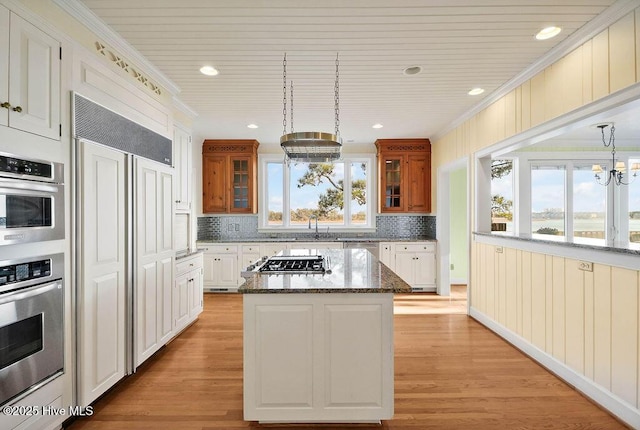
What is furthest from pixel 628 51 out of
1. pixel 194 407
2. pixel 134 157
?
pixel 194 407

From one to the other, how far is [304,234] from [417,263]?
2042mm

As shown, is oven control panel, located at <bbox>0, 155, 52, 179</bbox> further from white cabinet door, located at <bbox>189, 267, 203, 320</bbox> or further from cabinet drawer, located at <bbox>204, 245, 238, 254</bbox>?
cabinet drawer, located at <bbox>204, 245, 238, 254</bbox>

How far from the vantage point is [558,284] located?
2.61 metres

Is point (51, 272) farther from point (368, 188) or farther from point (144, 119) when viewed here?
point (368, 188)

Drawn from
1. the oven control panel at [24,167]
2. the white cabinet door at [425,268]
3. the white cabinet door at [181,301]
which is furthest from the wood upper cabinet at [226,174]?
the oven control panel at [24,167]

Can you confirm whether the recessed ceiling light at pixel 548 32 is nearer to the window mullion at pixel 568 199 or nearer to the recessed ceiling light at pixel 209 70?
the recessed ceiling light at pixel 209 70

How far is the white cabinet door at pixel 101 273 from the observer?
6.56ft

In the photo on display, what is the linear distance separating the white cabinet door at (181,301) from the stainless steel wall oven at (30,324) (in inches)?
57.0

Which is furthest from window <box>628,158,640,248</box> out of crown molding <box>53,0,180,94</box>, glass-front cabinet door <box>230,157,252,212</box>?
crown molding <box>53,0,180,94</box>

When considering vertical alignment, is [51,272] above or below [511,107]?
below

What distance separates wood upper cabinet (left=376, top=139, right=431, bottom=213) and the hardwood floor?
8.45 ft

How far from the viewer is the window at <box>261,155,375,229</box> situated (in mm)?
5922

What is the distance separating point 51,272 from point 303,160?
1.83m

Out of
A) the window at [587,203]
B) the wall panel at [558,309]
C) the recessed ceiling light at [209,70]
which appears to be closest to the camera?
the wall panel at [558,309]
